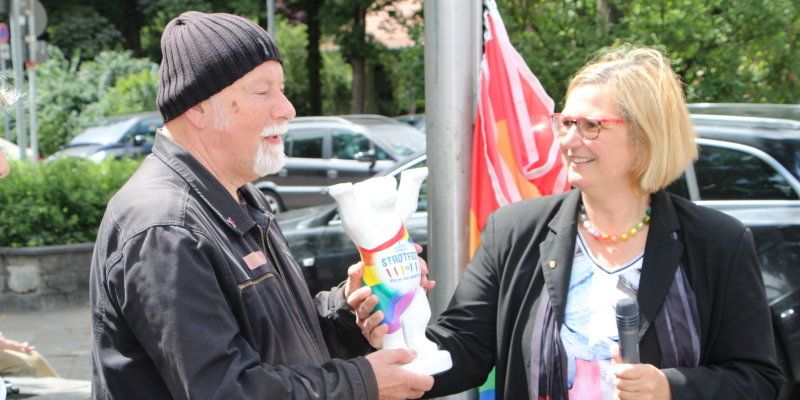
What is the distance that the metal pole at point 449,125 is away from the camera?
311 cm

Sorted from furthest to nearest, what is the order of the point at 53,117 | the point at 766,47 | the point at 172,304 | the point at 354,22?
the point at 354,22, the point at 53,117, the point at 766,47, the point at 172,304

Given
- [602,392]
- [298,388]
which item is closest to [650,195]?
[602,392]

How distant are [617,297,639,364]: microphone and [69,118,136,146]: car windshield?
49.5ft

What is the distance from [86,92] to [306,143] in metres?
12.1

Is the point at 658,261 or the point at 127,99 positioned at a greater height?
the point at 658,261

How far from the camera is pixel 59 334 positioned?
7.48 m

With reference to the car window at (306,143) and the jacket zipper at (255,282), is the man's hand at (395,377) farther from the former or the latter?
the car window at (306,143)

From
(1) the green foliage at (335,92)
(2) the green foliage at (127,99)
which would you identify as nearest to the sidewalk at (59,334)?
(2) the green foliage at (127,99)

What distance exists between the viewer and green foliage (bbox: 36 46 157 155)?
72.0ft

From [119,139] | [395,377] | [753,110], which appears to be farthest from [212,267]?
[119,139]

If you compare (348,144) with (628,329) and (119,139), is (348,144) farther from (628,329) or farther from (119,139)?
(628,329)

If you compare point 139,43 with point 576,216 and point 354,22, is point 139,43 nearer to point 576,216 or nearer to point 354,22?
point 354,22

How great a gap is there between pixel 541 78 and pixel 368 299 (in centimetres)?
656

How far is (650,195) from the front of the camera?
259 cm
